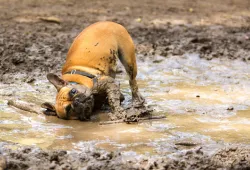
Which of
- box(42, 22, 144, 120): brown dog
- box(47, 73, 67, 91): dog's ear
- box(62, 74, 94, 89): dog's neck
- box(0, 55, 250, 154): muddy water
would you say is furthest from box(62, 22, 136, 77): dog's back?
box(0, 55, 250, 154): muddy water

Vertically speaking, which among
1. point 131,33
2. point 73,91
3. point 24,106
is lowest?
point 24,106

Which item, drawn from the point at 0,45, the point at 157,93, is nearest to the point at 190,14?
the point at 0,45

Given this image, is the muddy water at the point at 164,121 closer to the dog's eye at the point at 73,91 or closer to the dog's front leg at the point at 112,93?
the dog's front leg at the point at 112,93

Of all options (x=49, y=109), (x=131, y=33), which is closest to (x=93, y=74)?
(x=49, y=109)

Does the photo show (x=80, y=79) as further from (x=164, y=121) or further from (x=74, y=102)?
(x=164, y=121)

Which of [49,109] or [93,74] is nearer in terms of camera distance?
[49,109]

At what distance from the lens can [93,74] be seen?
6.21 m

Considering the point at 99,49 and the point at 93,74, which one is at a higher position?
the point at 99,49

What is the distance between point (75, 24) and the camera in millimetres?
12375

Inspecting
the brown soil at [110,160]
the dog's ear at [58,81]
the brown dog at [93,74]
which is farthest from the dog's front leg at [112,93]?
the brown soil at [110,160]

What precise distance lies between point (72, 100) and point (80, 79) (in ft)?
1.16

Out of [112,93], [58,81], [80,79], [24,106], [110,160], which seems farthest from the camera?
[24,106]

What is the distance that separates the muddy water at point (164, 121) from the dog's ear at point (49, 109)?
61 mm

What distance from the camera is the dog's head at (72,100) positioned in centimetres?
579
